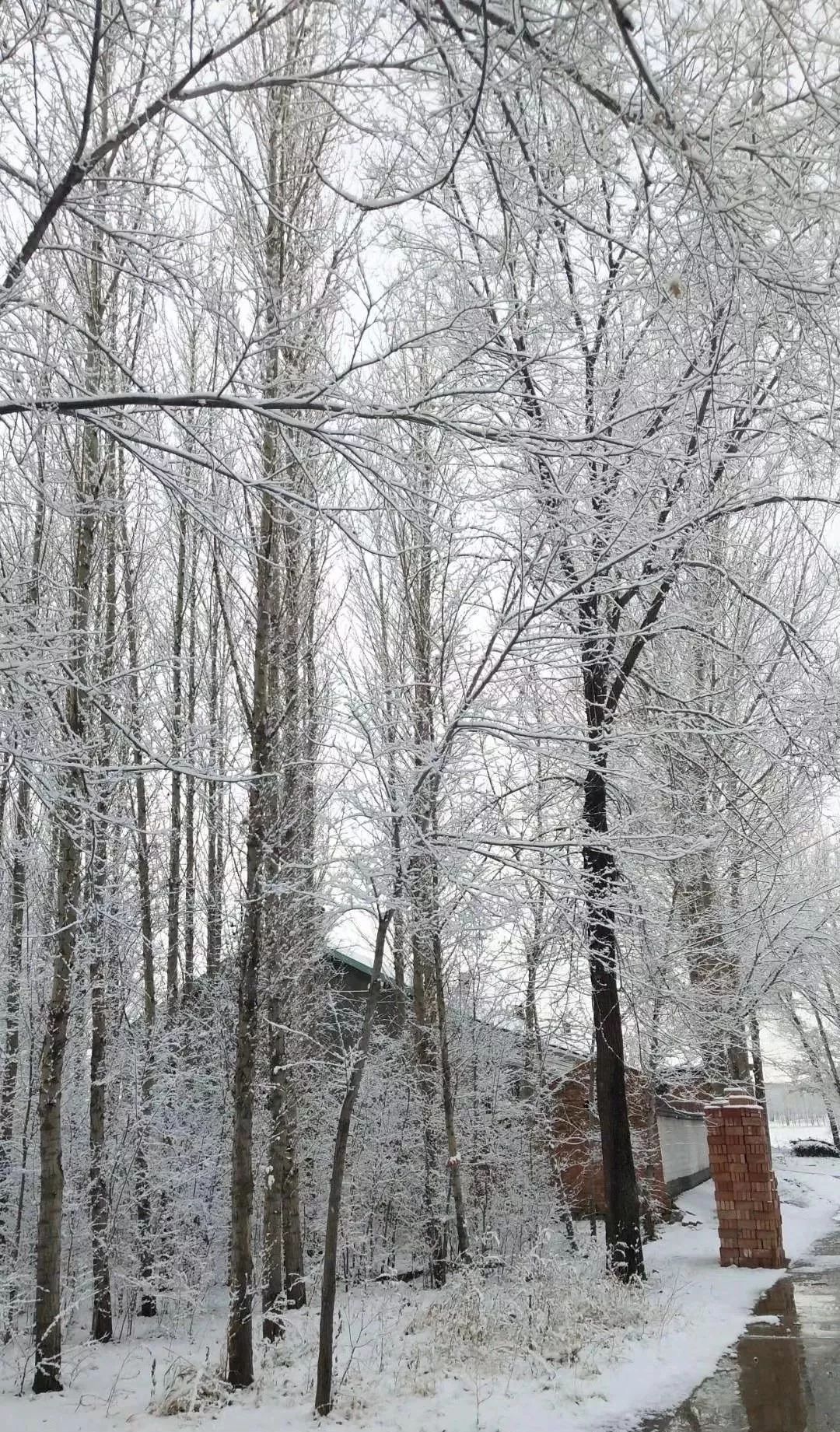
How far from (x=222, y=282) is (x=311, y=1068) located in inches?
486

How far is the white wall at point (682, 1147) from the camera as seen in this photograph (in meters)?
19.7

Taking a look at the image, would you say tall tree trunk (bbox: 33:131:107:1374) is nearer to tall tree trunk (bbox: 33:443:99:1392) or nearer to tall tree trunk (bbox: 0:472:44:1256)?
tall tree trunk (bbox: 33:443:99:1392)

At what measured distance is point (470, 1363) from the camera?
654 cm

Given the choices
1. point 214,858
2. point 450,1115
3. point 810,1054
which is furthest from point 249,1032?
point 810,1054

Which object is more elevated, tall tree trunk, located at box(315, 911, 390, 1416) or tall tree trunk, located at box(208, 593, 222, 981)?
tall tree trunk, located at box(208, 593, 222, 981)

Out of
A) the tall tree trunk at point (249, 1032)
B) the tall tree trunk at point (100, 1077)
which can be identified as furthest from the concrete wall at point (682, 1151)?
the tall tree trunk at point (249, 1032)

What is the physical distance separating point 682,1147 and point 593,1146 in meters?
7.86

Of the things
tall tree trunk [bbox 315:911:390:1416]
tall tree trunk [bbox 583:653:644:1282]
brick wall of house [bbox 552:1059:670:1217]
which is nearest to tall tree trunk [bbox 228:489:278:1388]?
tall tree trunk [bbox 315:911:390:1416]

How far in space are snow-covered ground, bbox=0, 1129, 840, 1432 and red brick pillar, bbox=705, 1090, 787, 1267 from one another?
0.46 metres

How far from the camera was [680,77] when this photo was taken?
9.42 ft

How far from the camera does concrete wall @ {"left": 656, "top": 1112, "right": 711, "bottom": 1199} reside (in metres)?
19.7

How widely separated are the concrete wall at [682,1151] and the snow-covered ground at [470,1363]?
10095 millimetres

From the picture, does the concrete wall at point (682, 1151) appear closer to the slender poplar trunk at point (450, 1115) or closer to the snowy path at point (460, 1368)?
the slender poplar trunk at point (450, 1115)

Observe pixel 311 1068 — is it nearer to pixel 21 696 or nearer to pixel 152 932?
pixel 152 932
